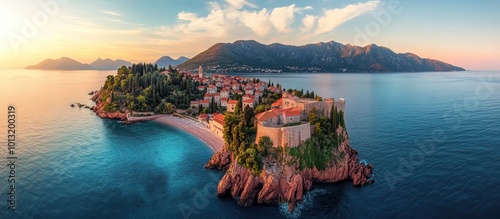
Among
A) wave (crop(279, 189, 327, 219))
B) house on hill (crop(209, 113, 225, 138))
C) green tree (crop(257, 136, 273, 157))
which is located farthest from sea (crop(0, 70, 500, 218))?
green tree (crop(257, 136, 273, 157))

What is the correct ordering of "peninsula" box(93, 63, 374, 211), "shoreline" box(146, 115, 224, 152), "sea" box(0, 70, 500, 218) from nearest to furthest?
"sea" box(0, 70, 500, 218), "peninsula" box(93, 63, 374, 211), "shoreline" box(146, 115, 224, 152)

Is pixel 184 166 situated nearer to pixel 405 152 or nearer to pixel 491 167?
pixel 405 152

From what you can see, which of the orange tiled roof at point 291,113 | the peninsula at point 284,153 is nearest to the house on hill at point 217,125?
A: the peninsula at point 284,153

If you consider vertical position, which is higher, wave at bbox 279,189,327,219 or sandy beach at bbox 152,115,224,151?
sandy beach at bbox 152,115,224,151

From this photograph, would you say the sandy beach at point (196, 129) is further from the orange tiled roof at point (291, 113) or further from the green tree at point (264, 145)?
the orange tiled roof at point (291, 113)

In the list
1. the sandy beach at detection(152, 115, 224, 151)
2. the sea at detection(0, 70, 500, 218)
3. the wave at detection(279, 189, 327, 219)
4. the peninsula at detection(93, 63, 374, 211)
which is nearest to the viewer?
the wave at detection(279, 189, 327, 219)

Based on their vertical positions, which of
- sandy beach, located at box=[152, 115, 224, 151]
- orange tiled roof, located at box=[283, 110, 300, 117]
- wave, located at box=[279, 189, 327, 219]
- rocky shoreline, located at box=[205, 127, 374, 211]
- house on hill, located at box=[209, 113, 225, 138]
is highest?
orange tiled roof, located at box=[283, 110, 300, 117]

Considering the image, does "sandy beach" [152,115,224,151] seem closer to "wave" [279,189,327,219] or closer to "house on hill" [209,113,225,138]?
"house on hill" [209,113,225,138]
